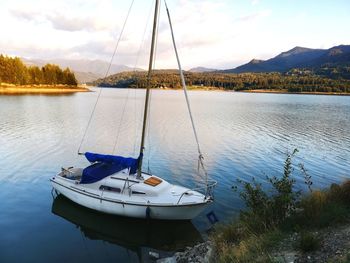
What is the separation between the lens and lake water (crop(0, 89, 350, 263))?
52.1 feet

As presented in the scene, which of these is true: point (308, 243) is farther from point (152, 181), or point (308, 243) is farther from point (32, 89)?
point (32, 89)

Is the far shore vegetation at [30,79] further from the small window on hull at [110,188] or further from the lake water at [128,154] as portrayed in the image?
the small window on hull at [110,188]

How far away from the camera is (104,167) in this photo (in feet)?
64.0

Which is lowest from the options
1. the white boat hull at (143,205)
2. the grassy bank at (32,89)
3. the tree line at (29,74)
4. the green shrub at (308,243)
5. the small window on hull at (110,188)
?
the white boat hull at (143,205)

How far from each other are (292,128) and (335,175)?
2693cm

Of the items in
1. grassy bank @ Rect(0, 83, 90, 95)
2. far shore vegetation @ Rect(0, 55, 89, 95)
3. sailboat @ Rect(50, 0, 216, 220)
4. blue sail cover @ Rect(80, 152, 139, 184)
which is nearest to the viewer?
sailboat @ Rect(50, 0, 216, 220)

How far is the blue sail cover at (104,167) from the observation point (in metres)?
18.8

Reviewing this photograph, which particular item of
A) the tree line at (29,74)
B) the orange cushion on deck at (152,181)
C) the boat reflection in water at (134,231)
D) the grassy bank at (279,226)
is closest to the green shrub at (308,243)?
the grassy bank at (279,226)

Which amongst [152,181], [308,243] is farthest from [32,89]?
[308,243]

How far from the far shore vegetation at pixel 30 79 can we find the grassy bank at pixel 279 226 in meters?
120

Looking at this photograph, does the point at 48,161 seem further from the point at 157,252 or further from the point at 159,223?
the point at 157,252

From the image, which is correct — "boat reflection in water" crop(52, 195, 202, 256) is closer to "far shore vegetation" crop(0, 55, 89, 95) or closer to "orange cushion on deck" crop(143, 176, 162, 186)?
"orange cushion on deck" crop(143, 176, 162, 186)

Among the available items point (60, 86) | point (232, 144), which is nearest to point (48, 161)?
point (232, 144)

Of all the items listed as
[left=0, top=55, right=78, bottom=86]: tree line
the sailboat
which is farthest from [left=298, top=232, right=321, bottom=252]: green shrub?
[left=0, top=55, right=78, bottom=86]: tree line
